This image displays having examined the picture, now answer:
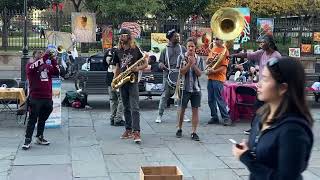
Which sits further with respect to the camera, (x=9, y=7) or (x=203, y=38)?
(x=9, y=7)

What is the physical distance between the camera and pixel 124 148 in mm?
8117

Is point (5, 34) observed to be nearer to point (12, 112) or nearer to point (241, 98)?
point (12, 112)

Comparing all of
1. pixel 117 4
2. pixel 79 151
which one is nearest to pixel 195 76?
pixel 79 151

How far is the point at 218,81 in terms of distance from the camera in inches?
401

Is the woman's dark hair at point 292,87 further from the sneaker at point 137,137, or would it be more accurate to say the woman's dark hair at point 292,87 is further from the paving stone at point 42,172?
the sneaker at point 137,137

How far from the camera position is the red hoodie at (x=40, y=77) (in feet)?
26.0

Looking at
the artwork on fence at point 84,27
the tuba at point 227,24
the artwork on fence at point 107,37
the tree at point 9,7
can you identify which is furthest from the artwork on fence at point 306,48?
the tuba at point 227,24

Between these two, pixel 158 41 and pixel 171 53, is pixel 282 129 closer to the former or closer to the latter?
pixel 171 53

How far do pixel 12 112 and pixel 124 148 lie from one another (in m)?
3.70

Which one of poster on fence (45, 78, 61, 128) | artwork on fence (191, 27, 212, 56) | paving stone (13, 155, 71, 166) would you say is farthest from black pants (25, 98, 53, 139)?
artwork on fence (191, 27, 212, 56)

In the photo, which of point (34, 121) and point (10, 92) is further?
point (10, 92)

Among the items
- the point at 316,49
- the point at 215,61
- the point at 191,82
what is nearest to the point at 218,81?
the point at 215,61

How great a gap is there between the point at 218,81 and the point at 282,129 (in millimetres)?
7508

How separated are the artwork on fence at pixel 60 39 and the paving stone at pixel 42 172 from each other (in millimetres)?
11842
